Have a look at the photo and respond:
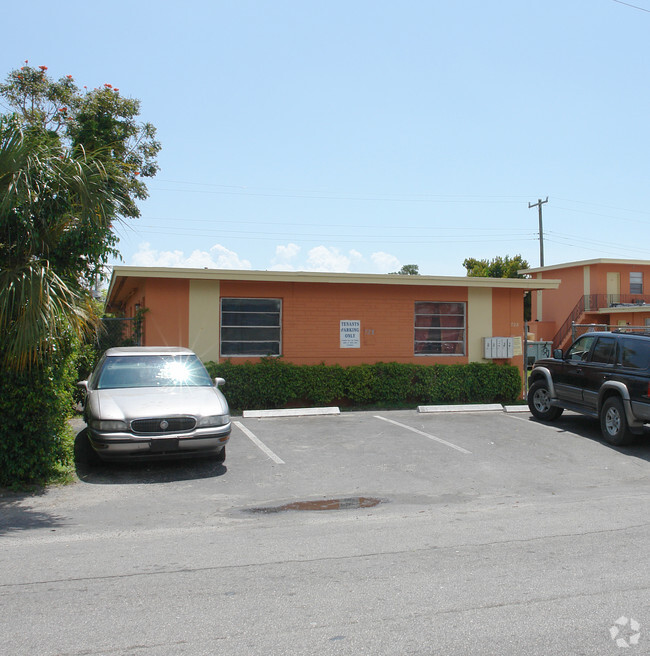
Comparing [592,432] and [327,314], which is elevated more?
[327,314]

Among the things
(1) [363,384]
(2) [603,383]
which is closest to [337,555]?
(2) [603,383]

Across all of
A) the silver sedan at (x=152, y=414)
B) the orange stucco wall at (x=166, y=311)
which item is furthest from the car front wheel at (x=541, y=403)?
the orange stucco wall at (x=166, y=311)

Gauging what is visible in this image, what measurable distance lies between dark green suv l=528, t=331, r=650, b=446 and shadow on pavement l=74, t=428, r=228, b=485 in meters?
6.53

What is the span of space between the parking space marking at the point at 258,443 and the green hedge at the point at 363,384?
71.3 inches

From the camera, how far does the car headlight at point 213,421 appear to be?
27.1 feet

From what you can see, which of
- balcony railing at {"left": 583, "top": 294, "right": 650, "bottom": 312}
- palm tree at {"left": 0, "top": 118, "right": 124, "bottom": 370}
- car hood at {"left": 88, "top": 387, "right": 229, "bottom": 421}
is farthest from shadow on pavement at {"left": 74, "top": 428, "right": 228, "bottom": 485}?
balcony railing at {"left": 583, "top": 294, "right": 650, "bottom": 312}

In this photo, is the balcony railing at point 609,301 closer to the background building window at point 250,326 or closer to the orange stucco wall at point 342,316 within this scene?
the orange stucco wall at point 342,316

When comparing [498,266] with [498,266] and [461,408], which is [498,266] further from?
[461,408]

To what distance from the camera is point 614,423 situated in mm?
10500

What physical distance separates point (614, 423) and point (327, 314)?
6.96 meters

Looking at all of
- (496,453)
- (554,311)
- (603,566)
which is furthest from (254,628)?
(554,311)

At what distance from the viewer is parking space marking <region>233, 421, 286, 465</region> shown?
363 inches

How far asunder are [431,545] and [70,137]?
17.9 meters

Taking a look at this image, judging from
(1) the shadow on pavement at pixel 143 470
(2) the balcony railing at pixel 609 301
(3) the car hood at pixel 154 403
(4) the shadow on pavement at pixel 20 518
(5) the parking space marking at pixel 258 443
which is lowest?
(4) the shadow on pavement at pixel 20 518
